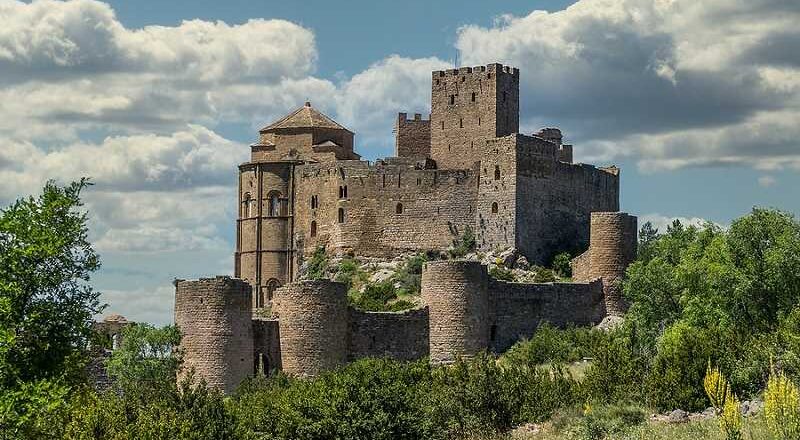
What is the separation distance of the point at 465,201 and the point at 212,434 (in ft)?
129

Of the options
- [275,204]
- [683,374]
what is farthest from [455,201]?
[683,374]

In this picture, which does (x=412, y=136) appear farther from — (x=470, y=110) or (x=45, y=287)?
(x=45, y=287)

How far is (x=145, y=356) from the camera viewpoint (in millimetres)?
47781

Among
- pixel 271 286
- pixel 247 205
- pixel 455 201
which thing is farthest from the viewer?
pixel 247 205

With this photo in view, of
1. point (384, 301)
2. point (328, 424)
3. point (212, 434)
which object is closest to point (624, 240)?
point (384, 301)

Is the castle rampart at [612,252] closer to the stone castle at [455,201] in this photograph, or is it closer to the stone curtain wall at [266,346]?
the stone castle at [455,201]

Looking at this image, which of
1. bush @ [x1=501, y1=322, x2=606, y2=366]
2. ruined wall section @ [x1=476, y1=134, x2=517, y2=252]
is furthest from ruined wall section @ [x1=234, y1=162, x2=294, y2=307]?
bush @ [x1=501, y1=322, x2=606, y2=366]

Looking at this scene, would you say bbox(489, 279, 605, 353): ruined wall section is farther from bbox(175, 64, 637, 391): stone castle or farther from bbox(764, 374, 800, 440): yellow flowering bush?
bbox(764, 374, 800, 440): yellow flowering bush

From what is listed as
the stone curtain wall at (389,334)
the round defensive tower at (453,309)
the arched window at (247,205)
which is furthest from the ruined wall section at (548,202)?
the stone curtain wall at (389,334)

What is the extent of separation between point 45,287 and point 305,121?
44178 millimetres

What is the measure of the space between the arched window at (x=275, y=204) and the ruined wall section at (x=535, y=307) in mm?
20903

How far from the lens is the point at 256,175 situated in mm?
76188

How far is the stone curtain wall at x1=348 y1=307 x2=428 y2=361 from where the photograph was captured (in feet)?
167

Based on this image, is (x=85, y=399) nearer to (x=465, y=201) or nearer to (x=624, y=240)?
(x=624, y=240)
